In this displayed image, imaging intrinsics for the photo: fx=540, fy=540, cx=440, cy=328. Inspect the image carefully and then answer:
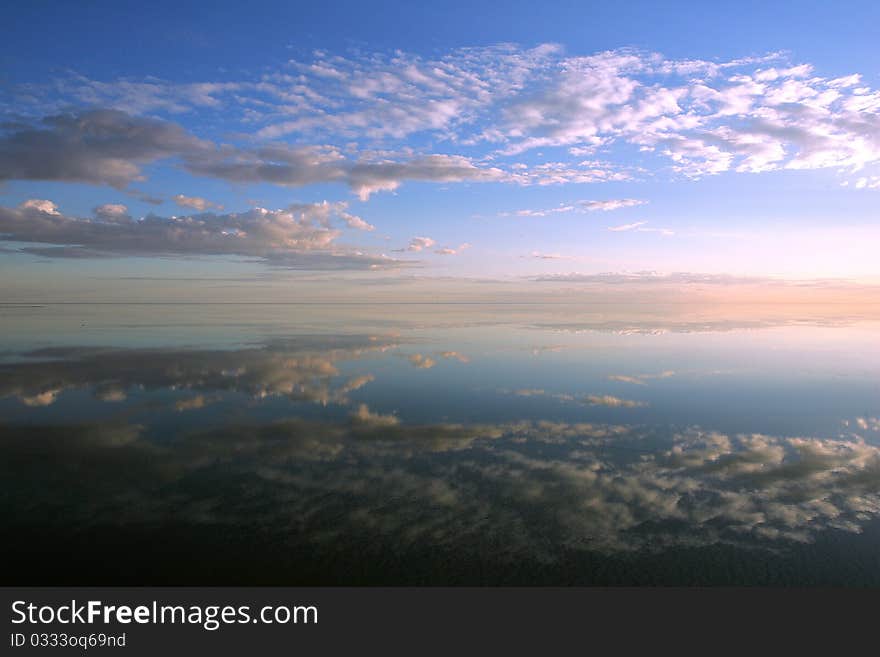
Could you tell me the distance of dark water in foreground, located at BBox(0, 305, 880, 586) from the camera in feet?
30.2

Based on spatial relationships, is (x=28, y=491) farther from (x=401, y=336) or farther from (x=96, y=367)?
(x=401, y=336)

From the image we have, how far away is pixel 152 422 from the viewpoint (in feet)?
57.7

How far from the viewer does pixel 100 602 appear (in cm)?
796

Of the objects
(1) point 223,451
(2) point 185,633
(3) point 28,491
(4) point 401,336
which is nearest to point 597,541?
(2) point 185,633

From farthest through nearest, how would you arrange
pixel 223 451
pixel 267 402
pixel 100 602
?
pixel 267 402 → pixel 223 451 → pixel 100 602

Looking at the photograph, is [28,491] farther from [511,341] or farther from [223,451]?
[511,341]

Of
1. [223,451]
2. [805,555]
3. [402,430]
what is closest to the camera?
[805,555]

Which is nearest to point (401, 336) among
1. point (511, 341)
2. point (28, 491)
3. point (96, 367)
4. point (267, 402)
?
point (511, 341)

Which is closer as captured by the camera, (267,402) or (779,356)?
(267,402)

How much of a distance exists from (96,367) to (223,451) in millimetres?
18467

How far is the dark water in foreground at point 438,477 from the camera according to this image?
363 inches

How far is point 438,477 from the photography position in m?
13.2

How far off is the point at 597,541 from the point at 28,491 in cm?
1207

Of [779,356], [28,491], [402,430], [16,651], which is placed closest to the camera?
[16,651]
